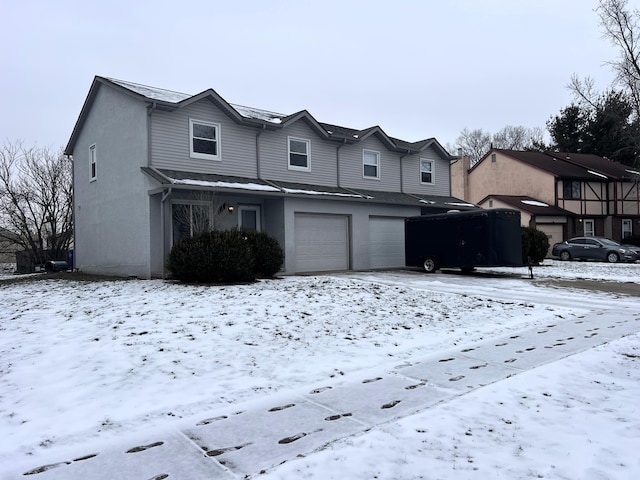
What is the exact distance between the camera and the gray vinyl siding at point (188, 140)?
15.0 metres

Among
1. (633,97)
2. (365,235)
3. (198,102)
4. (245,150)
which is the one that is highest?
(633,97)

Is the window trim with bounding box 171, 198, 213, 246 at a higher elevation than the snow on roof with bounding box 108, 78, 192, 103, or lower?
lower

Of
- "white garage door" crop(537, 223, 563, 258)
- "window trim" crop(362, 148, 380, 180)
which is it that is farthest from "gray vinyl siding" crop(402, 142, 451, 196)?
"white garage door" crop(537, 223, 563, 258)

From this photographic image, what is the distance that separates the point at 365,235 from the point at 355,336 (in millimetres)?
11854

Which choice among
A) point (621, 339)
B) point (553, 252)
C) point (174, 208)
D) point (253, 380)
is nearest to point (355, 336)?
point (253, 380)

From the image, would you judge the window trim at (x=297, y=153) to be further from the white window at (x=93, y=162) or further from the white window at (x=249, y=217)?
the white window at (x=93, y=162)

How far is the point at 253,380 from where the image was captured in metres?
5.35

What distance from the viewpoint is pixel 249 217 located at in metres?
17.0

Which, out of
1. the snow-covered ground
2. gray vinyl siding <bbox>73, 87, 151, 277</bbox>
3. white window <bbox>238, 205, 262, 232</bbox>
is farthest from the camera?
white window <bbox>238, 205, 262, 232</bbox>

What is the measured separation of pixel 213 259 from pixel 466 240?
9488 mm

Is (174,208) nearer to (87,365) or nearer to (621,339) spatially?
(87,365)

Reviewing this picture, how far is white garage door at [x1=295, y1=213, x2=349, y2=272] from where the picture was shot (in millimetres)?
17266

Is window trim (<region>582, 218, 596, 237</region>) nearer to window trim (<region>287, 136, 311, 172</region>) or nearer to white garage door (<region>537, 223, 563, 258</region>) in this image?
white garage door (<region>537, 223, 563, 258</region>)

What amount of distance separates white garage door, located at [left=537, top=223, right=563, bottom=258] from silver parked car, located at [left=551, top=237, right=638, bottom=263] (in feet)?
9.49
